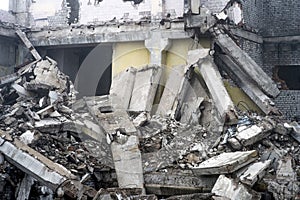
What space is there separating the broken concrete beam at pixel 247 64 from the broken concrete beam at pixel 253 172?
2692mm

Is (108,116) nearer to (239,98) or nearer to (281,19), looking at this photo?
(239,98)

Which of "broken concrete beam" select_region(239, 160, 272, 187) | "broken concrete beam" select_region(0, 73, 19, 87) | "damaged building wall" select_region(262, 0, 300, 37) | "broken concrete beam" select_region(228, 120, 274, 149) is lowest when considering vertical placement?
"broken concrete beam" select_region(239, 160, 272, 187)

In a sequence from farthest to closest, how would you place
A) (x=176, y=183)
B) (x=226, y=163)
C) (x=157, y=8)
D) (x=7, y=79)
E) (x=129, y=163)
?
1. (x=157, y=8)
2. (x=7, y=79)
3. (x=129, y=163)
4. (x=176, y=183)
5. (x=226, y=163)

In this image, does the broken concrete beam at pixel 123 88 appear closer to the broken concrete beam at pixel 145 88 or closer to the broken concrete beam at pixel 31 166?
the broken concrete beam at pixel 145 88

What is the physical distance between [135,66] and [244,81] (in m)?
2.61

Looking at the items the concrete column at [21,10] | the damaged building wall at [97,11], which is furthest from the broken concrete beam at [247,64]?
the concrete column at [21,10]

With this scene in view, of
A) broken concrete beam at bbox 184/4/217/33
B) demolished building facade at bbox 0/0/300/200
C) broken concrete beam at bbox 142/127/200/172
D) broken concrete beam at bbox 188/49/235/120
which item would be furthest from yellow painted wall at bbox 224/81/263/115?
broken concrete beam at bbox 142/127/200/172

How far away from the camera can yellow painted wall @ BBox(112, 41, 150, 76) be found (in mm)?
A: 10297

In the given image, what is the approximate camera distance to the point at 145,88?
360 inches

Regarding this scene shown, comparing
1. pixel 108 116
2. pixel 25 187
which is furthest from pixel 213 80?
pixel 25 187

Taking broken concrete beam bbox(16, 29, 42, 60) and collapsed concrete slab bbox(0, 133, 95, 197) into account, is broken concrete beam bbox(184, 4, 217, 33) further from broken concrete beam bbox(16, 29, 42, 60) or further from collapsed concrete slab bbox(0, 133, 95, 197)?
collapsed concrete slab bbox(0, 133, 95, 197)

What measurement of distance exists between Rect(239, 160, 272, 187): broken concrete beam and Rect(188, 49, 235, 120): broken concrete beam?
1.60m

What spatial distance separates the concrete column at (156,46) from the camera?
32.4ft

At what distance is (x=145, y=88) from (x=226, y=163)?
3303 millimetres
